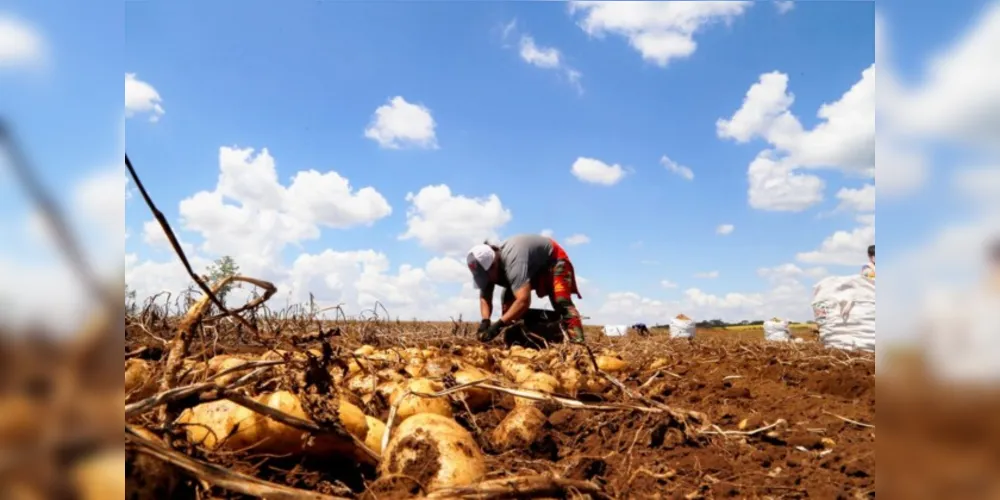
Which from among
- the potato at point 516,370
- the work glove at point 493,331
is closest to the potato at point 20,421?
the potato at point 516,370

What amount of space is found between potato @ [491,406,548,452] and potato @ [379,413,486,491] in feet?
1.38

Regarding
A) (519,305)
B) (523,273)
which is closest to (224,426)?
(519,305)

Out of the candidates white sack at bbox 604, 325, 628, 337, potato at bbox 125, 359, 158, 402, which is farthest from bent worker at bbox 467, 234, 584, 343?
white sack at bbox 604, 325, 628, 337

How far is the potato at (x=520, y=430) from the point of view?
2.37 meters

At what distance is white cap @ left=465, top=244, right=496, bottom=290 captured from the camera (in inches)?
299

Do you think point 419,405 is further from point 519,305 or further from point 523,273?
point 523,273

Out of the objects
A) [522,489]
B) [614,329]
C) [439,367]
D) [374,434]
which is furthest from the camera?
[614,329]

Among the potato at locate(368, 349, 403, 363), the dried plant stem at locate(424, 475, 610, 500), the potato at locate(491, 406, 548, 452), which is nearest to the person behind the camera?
the dried plant stem at locate(424, 475, 610, 500)

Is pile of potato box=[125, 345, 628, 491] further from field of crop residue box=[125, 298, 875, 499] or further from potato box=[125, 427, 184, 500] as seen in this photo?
potato box=[125, 427, 184, 500]

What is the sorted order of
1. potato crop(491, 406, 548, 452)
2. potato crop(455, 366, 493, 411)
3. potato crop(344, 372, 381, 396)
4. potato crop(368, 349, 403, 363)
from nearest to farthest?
potato crop(491, 406, 548, 452) < potato crop(344, 372, 381, 396) < potato crop(455, 366, 493, 411) < potato crop(368, 349, 403, 363)

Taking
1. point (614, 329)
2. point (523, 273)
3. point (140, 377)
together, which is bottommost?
point (614, 329)

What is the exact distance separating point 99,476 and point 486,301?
7346 mm

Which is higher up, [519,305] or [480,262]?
[480,262]

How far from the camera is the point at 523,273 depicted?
7246 mm
